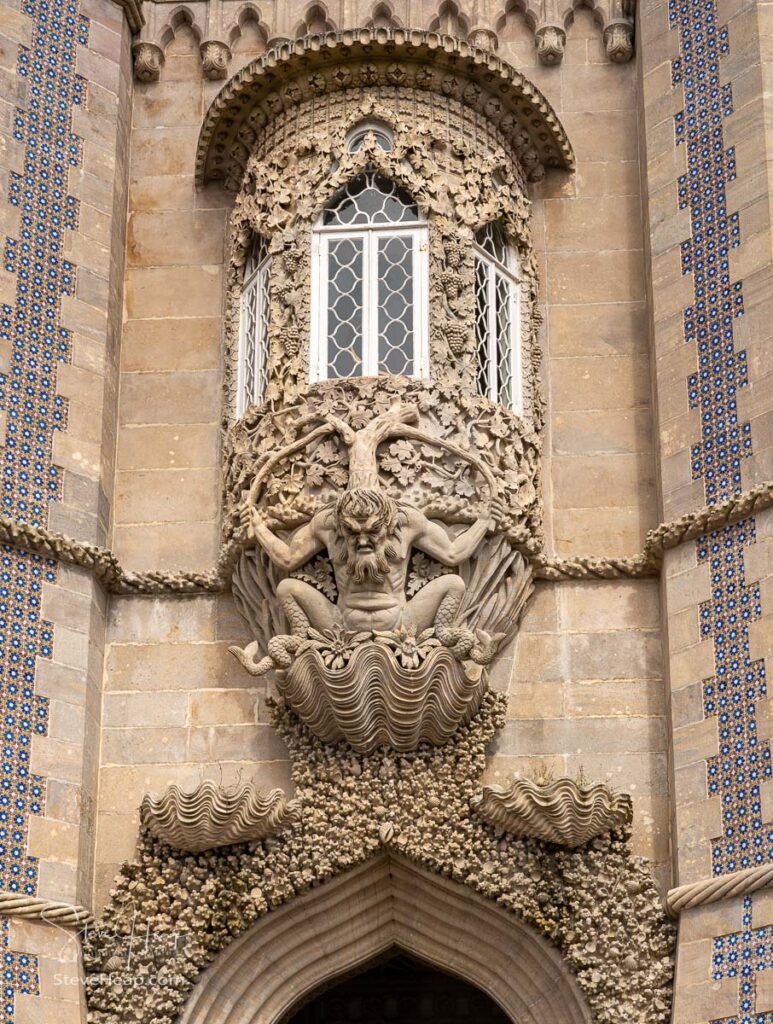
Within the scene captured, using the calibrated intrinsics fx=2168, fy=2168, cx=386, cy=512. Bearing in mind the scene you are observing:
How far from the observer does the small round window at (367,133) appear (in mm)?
15422

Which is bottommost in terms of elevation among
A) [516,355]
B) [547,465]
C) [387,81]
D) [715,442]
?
[715,442]

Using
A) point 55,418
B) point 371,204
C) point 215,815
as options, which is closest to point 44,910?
point 215,815

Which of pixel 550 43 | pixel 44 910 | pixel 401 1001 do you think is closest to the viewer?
pixel 44 910

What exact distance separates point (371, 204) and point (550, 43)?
213 cm

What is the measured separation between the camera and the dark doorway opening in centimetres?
1675

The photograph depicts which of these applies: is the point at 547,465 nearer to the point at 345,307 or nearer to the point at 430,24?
the point at 345,307

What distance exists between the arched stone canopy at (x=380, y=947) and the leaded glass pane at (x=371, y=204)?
4486 mm

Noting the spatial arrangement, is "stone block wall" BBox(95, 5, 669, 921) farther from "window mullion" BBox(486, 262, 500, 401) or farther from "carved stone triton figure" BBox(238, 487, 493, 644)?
"carved stone triton figure" BBox(238, 487, 493, 644)

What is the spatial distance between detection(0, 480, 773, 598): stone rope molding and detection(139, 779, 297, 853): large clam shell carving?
159 centimetres

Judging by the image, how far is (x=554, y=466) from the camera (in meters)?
15.1

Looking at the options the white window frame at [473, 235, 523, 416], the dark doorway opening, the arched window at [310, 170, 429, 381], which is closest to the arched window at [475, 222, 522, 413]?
the white window frame at [473, 235, 523, 416]

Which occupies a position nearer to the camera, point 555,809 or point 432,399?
point 555,809

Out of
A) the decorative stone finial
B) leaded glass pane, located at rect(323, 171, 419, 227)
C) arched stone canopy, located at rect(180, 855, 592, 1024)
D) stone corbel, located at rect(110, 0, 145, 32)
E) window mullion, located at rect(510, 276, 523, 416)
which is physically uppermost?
stone corbel, located at rect(110, 0, 145, 32)

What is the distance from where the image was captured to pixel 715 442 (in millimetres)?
14266
